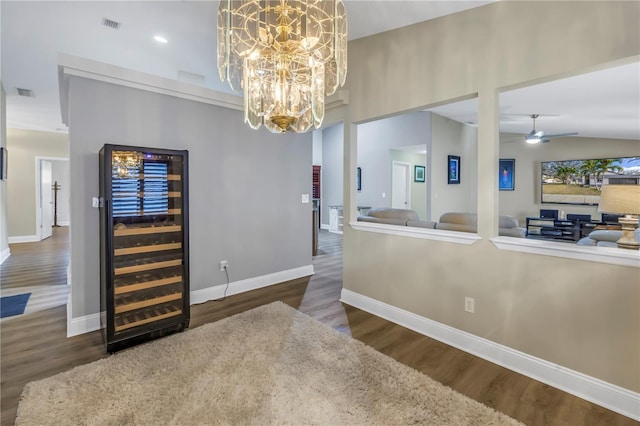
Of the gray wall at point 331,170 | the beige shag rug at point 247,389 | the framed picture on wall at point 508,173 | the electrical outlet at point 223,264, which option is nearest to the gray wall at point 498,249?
the beige shag rug at point 247,389

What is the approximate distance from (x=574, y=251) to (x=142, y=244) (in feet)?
11.4

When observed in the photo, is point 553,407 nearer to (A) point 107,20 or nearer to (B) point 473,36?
(B) point 473,36

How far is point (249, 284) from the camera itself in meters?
3.96

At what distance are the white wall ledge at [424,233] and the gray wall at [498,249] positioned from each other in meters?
0.05

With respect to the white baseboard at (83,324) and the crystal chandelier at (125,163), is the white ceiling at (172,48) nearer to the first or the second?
the crystal chandelier at (125,163)

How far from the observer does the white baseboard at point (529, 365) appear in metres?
1.78

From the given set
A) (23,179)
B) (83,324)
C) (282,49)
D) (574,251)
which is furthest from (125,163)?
(23,179)

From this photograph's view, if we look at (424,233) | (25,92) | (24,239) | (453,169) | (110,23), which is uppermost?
(110,23)

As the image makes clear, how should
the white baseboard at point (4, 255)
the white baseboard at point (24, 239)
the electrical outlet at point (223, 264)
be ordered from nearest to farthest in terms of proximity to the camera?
the electrical outlet at point (223, 264) → the white baseboard at point (4, 255) → the white baseboard at point (24, 239)

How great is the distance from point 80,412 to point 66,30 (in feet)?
13.6

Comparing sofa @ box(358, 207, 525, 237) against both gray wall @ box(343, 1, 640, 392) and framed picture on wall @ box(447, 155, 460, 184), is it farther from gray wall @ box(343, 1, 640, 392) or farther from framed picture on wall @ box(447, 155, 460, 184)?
framed picture on wall @ box(447, 155, 460, 184)

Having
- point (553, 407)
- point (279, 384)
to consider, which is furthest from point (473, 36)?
point (279, 384)

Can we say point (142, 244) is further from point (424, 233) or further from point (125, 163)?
point (424, 233)

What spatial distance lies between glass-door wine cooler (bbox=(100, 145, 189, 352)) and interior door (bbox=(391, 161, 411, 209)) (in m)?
5.99
